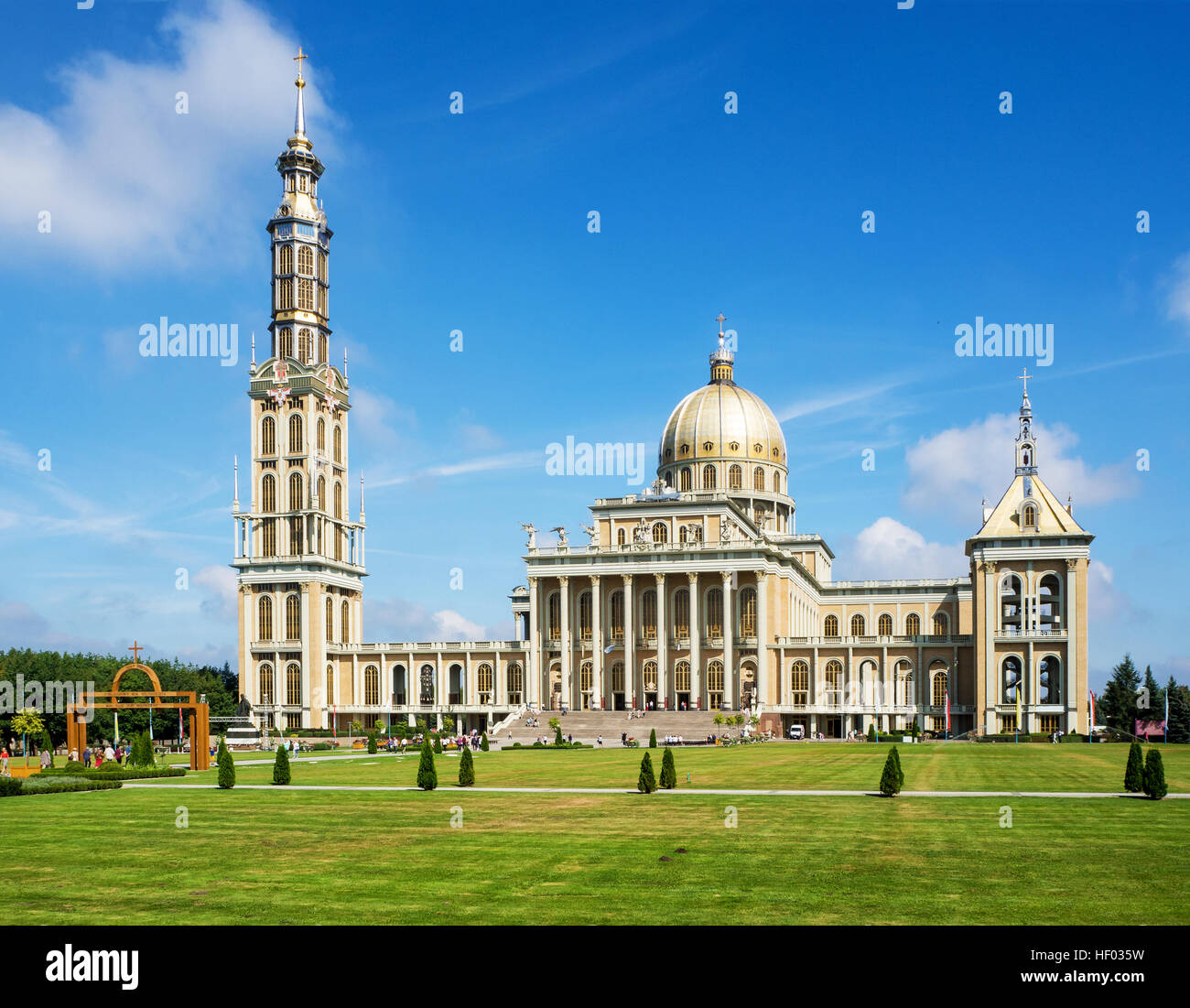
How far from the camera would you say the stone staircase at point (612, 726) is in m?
91.2

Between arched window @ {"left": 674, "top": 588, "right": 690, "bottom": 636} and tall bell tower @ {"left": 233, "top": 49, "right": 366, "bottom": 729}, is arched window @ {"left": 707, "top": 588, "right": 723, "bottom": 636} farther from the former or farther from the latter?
tall bell tower @ {"left": 233, "top": 49, "right": 366, "bottom": 729}

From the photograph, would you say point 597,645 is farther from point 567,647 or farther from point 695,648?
point 695,648

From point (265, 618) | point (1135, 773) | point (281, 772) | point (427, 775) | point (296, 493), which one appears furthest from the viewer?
point (296, 493)

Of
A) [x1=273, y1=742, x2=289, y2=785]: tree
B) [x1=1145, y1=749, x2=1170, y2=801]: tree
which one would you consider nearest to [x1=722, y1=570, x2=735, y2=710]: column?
[x1=273, y1=742, x2=289, y2=785]: tree

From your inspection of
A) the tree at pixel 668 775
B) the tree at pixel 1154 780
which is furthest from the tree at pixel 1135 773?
the tree at pixel 668 775

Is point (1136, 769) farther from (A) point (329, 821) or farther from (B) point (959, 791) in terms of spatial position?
(A) point (329, 821)

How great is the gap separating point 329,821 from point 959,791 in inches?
783

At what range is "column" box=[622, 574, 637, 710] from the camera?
4254 inches

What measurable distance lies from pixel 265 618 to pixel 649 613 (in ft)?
124

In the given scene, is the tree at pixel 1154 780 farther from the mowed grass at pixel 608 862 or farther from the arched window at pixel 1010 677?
the arched window at pixel 1010 677

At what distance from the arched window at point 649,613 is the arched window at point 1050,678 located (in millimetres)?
33121

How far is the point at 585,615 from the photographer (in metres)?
113

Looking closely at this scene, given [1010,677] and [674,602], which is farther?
[674,602]

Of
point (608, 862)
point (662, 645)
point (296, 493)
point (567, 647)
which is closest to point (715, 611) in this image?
point (662, 645)
